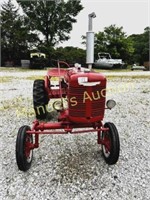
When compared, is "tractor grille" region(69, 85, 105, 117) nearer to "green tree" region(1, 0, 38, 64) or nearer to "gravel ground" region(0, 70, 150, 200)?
"gravel ground" region(0, 70, 150, 200)

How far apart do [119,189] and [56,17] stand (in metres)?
26.9

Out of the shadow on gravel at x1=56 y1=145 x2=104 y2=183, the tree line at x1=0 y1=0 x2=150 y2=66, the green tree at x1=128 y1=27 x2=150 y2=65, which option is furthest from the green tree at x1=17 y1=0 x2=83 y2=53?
the shadow on gravel at x1=56 y1=145 x2=104 y2=183

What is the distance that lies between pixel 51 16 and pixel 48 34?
1.79m

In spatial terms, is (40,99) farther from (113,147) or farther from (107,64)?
(107,64)

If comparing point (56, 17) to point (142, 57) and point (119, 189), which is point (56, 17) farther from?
point (119, 189)

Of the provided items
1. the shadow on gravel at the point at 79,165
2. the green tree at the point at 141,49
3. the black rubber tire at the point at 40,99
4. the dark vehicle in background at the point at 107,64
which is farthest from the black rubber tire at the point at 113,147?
the green tree at the point at 141,49

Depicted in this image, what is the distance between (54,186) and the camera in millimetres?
2672

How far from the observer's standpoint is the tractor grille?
2.96 metres

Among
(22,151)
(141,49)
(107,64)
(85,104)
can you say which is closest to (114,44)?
(107,64)

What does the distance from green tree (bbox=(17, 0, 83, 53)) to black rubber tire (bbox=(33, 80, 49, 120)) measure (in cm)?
2242

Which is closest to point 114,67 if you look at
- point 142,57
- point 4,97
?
point 142,57

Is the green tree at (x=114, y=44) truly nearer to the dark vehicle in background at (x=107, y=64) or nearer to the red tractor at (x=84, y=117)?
the dark vehicle in background at (x=107, y=64)

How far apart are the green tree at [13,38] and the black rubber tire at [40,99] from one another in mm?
21408

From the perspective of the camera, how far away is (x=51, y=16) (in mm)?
27547
